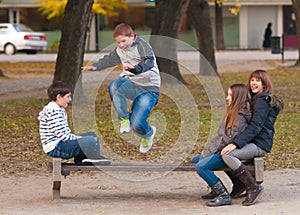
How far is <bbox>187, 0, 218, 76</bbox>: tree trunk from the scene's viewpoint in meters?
28.1

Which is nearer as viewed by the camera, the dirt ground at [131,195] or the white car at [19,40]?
the dirt ground at [131,195]

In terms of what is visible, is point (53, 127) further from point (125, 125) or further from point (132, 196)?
point (132, 196)

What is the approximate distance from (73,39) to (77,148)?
9806 mm

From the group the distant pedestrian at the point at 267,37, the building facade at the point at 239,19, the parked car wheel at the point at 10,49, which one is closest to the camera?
the parked car wheel at the point at 10,49

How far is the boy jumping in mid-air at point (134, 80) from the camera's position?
31.5 ft

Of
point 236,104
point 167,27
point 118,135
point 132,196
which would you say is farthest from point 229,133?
point 167,27

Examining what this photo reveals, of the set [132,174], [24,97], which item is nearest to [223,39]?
[24,97]

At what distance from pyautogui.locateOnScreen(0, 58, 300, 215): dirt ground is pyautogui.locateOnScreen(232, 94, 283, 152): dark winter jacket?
2.22ft

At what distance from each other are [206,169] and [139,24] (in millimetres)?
45930

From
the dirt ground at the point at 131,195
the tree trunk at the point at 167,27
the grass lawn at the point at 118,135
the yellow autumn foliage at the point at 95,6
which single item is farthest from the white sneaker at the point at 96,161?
the yellow autumn foliage at the point at 95,6

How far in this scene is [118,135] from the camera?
46.2 ft

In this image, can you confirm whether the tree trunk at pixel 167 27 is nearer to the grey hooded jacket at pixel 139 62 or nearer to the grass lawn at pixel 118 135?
the grass lawn at pixel 118 135

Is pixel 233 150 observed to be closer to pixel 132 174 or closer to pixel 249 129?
pixel 249 129

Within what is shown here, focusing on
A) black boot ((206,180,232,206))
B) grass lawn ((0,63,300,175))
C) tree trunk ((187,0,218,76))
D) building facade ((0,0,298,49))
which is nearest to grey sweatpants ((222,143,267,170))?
black boot ((206,180,232,206))
